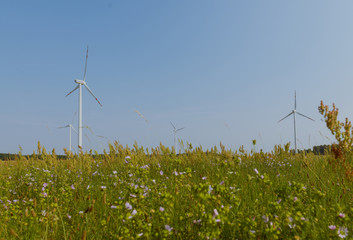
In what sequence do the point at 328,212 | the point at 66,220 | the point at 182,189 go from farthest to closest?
the point at 182,189, the point at 66,220, the point at 328,212

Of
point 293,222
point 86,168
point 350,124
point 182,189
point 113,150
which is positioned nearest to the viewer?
point 293,222

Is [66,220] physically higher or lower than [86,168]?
lower

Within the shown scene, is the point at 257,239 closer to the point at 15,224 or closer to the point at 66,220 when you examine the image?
the point at 66,220

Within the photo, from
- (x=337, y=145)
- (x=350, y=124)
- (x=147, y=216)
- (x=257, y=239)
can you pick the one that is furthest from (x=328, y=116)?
(x=147, y=216)

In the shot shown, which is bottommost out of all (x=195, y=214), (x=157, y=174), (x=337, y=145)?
(x=195, y=214)

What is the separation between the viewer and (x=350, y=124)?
18.1ft

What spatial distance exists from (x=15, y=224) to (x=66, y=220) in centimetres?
61

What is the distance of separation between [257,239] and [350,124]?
4364 mm

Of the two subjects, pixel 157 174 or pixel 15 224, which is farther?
pixel 157 174

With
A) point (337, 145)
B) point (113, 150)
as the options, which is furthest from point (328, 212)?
point (113, 150)

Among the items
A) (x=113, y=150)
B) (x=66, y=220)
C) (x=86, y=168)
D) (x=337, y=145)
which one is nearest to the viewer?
(x=66, y=220)

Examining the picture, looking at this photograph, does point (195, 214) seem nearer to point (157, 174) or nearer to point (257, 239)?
point (257, 239)

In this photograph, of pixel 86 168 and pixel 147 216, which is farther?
pixel 86 168

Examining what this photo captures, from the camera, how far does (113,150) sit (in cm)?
914
